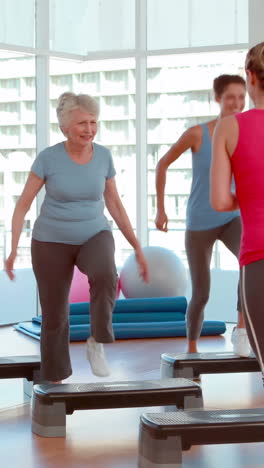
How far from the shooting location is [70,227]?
13.1 feet

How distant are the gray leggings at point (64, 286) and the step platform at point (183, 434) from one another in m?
0.89

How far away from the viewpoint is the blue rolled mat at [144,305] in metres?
6.82

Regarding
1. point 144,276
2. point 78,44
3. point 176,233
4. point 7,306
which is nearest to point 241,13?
point 78,44

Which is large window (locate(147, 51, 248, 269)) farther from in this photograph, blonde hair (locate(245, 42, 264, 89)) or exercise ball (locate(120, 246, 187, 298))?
blonde hair (locate(245, 42, 264, 89))

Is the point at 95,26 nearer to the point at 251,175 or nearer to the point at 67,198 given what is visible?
the point at 67,198

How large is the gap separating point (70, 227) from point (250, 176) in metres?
1.80

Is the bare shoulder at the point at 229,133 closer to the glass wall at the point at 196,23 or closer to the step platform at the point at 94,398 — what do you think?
the step platform at the point at 94,398

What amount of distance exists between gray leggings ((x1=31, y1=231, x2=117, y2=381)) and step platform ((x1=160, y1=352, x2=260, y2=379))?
2.20 feet

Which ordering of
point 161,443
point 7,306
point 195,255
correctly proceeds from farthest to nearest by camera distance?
point 7,306 < point 195,255 < point 161,443

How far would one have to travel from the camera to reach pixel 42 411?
375 cm

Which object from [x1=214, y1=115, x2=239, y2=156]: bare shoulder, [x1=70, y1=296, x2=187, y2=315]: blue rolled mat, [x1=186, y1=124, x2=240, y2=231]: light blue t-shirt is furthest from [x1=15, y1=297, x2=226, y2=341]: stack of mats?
[x1=214, y1=115, x2=239, y2=156]: bare shoulder

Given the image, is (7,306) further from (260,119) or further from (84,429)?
(260,119)

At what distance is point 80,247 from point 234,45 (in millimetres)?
4527

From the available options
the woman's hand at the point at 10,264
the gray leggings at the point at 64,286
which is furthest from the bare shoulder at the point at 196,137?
the woman's hand at the point at 10,264
